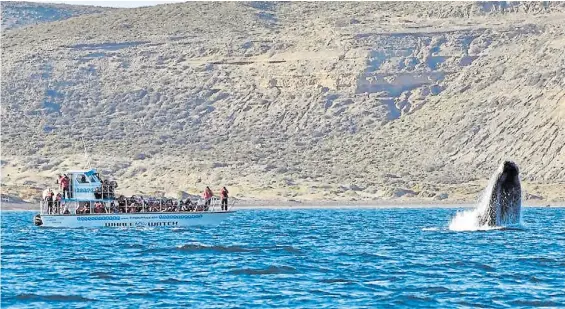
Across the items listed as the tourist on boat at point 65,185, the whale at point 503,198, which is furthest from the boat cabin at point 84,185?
the whale at point 503,198

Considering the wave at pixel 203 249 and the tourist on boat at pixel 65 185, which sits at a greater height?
the tourist on boat at pixel 65 185

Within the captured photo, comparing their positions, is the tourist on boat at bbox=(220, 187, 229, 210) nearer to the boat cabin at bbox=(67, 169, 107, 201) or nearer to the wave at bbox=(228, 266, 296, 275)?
the boat cabin at bbox=(67, 169, 107, 201)

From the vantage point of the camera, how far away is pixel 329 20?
19212 cm

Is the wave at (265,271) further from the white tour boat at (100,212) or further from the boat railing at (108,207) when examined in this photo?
the boat railing at (108,207)

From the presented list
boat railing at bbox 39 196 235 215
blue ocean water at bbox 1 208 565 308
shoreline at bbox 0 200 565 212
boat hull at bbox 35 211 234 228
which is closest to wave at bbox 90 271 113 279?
blue ocean water at bbox 1 208 565 308

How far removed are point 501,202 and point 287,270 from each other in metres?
17.1

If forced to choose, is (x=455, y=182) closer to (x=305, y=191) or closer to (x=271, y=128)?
(x=305, y=191)

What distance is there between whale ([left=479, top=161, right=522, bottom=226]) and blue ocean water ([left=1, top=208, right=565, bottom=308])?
0.73 metres

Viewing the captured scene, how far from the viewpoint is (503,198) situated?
53938 millimetres

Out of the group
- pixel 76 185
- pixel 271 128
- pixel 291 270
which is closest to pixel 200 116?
pixel 271 128

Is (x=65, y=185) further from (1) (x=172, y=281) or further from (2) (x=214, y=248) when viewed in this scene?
(1) (x=172, y=281)

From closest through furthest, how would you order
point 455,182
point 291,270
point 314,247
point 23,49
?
point 291,270, point 314,247, point 455,182, point 23,49

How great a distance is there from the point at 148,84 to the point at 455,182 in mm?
54040

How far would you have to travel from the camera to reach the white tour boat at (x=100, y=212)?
6775 centimetres
